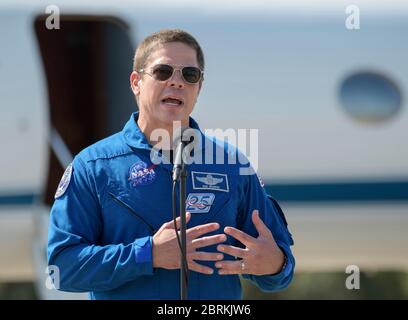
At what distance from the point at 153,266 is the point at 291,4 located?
3185mm

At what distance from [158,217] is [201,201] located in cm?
13

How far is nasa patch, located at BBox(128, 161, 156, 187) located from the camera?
247 centimetres

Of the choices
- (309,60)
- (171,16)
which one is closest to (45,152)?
(171,16)

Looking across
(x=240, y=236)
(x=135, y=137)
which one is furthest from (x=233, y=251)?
(x=135, y=137)

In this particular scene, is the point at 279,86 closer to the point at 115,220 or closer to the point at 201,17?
the point at 201,17

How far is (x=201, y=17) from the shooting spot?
5195 millimetres

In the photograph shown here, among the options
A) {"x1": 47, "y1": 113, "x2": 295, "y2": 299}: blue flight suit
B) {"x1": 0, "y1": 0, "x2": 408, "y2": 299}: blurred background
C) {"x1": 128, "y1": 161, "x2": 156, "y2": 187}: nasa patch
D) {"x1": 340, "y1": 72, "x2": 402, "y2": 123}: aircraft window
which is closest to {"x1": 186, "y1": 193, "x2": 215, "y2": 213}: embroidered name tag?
{"x1": 47, "y1": 113, "x2": 295, "y2": 299}: blue flight suit

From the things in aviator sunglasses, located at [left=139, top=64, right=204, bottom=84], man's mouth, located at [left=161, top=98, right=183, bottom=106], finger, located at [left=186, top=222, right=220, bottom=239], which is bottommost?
finger, located at [left=186, top=222, right=220, bottom=239]

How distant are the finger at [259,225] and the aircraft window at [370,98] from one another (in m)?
2.99

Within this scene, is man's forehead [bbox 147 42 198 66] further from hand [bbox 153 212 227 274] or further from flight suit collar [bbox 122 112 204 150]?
hand [bbox 153 212 227 274]

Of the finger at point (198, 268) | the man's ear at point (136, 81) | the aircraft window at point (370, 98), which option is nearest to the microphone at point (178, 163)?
the finger at point (198, 268)

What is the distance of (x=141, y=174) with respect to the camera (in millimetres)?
2477

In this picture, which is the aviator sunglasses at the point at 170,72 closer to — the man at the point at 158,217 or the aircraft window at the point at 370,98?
the man at the point at 158,217

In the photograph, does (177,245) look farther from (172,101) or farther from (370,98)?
(370,98)
